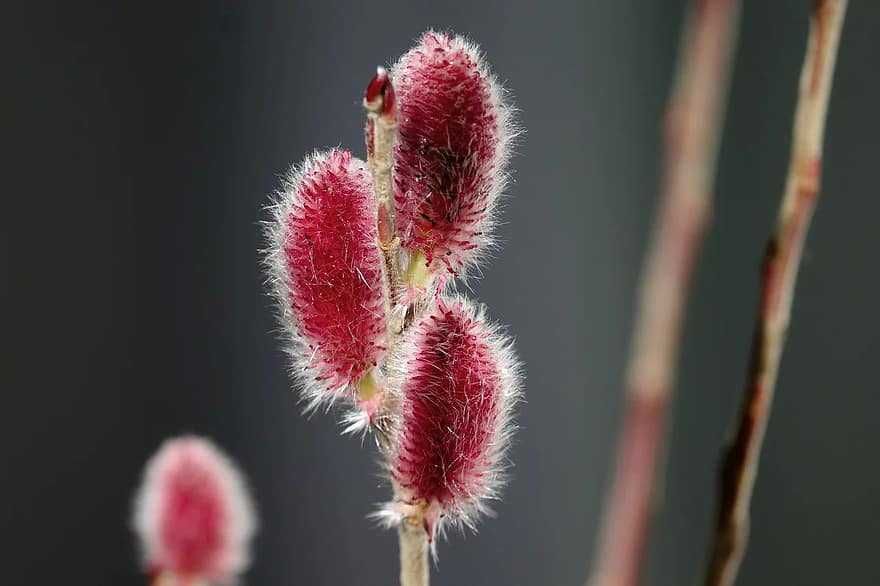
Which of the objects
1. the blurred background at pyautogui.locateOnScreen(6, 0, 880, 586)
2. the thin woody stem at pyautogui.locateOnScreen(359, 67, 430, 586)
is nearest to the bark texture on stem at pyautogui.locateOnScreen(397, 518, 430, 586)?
the thin woody stem at pyautogui.locateOnScreen(359, 67, 430, 586)

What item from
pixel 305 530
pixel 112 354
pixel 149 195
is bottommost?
pixel 305 530

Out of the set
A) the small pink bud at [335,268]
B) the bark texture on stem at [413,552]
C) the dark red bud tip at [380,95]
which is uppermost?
the dark red bud tip at [380,95]

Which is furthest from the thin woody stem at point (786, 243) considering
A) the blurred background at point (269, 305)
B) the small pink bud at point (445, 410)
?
the blurred background at point (269, 305)

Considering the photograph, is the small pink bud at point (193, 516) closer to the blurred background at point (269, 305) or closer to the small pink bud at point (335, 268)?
the small pink bud at point (335, 268)

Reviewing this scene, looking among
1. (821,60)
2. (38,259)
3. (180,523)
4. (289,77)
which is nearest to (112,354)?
(38,259)

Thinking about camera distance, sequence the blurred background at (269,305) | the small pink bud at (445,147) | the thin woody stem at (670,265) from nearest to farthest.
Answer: the thin woody stem at (670,265), the small pink bud at (445,147), the blurred background at (269,305)

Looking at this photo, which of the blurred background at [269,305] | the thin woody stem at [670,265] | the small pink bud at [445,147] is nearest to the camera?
the thin woody stem at [670,265]

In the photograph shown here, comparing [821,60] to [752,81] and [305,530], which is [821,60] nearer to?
[752,81]

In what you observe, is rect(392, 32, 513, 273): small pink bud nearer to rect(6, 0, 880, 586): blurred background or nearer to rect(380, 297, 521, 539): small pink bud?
rect(380, 297, 521, 539): small pink bud
